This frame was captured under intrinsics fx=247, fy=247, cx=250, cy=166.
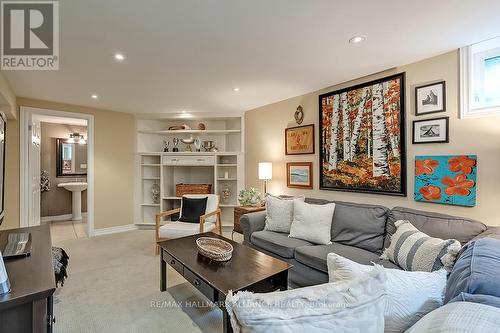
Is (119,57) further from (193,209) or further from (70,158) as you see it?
(70,158)

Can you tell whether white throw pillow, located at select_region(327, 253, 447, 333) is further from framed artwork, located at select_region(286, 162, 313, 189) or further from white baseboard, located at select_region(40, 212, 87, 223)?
white baseboard, located at select_region(40, 212, 87, 223)

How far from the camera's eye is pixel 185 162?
480 centimetres

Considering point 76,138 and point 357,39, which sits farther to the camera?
point 76,138

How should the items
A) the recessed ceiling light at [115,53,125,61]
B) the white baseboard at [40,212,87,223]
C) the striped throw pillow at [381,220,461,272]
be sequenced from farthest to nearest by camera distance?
the white baseboard at [40,212,87,223], the recessed ceiling light at [115,53,125,61], the striped throw pillow at [381,220,461,272]

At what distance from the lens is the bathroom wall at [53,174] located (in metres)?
5.57

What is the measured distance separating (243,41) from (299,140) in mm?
1928

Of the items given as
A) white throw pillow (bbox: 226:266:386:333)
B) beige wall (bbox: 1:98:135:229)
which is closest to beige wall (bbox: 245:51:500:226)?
white throw pillow (bbox: 226:266:386:333)

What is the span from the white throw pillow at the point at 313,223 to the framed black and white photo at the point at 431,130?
3.68 feet

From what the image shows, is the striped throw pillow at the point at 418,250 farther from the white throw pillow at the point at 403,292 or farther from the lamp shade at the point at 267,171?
the lamp shade at the point at 267,171

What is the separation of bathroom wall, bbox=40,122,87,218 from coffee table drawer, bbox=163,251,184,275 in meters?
4.89

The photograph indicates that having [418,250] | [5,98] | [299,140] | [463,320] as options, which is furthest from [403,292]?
Result: [5,98]

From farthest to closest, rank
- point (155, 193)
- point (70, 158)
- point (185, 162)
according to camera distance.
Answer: point (70, 158) → point (155, 193) → point (185, 162)

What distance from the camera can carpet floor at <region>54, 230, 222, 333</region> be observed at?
1.95 m

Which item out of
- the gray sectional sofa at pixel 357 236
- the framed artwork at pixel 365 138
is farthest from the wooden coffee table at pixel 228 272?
the framed artwork at pixel 365 138
